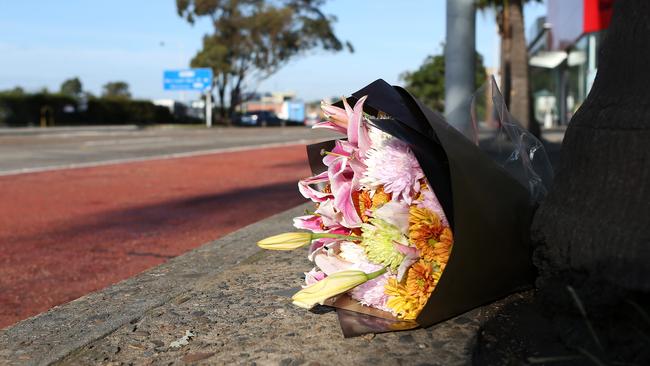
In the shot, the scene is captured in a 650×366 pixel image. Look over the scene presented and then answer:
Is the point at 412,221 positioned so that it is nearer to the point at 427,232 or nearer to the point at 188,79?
the point at 427,232

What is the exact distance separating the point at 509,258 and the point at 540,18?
A: 47129 millimetres

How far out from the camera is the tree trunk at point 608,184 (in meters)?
1.70

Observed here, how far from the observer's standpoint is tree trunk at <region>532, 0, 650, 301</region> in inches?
67.0

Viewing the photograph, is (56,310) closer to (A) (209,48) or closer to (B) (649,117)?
(B) (649,117)

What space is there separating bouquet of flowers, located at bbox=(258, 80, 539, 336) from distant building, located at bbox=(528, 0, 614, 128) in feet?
49.0

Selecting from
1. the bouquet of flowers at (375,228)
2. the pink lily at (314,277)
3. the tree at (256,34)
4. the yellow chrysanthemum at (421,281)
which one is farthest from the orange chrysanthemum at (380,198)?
the tree at (256,34)

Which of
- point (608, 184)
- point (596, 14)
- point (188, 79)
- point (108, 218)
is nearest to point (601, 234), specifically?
point (608, 184)

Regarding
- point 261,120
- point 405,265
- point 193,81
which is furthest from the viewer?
point 261,120

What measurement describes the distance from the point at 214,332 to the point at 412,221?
71cm

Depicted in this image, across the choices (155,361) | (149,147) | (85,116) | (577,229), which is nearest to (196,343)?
(155,361)

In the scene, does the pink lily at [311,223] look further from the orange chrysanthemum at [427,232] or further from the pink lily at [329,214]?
the orange chrysanthemum at [427,232]

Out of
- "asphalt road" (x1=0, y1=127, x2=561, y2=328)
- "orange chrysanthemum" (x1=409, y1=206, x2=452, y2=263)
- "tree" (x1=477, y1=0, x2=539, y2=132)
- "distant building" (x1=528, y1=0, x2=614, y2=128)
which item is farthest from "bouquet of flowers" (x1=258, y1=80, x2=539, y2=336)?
"tree" (x1=477, y1=0, x2=539, y2=132)

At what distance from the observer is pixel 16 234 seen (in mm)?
5836

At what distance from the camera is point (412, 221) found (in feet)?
6.89
